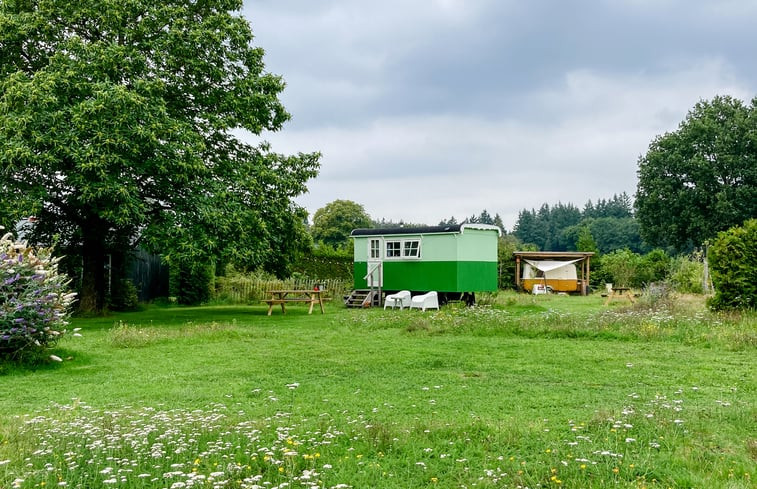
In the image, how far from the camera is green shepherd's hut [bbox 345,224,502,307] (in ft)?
65.4

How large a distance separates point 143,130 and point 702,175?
2654 centimetres

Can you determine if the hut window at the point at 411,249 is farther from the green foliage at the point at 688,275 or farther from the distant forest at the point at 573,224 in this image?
the distant forest at the point at 573,224

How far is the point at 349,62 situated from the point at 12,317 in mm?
8386

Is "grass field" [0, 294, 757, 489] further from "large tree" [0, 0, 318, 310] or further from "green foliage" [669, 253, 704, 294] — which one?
"green foliage" [669, 253, 704, 294]

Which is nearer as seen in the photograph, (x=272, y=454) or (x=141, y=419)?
(x=272, y=454)

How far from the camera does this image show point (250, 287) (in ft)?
75.9

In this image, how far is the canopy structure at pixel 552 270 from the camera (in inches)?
1247

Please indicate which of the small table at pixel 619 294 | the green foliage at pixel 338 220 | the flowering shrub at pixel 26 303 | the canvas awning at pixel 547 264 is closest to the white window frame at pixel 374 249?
the small table at pixel 619 294

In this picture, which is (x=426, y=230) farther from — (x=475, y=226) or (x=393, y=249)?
(x=475, y=226)

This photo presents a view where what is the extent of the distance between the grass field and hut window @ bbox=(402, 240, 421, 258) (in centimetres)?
1013

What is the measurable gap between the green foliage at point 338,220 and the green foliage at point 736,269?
36.1m

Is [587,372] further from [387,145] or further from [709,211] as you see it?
[709,211]

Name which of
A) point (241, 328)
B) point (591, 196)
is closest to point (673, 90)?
point (241, 328)

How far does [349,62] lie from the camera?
13.1m
